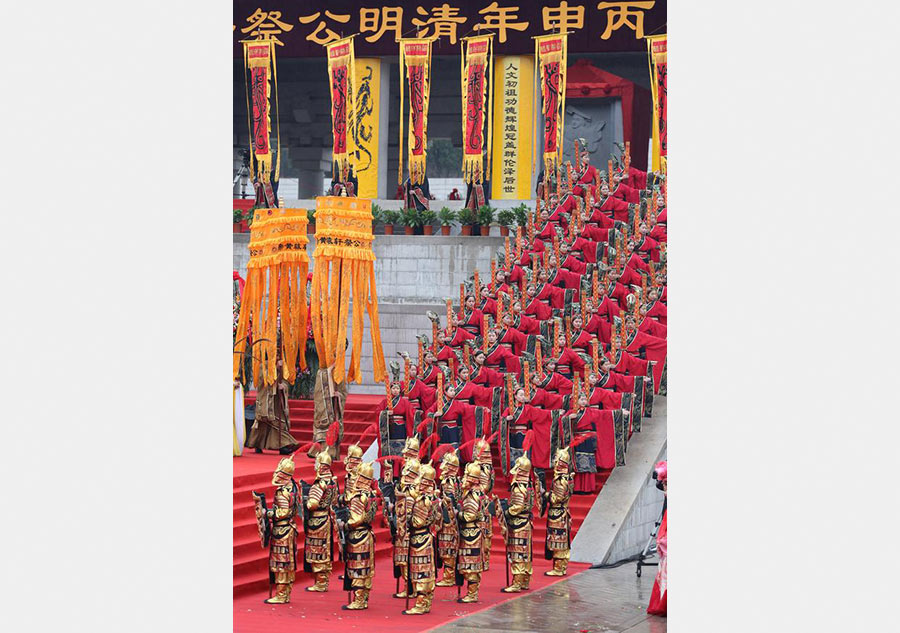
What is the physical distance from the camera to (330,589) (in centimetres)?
798

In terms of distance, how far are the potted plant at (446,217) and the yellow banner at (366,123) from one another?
1.44m

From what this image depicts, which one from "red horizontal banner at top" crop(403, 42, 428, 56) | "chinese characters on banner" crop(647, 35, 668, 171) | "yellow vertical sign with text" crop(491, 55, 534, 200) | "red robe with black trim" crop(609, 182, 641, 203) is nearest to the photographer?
"chinese characters on banner" crop(647, 35, 668, 171)

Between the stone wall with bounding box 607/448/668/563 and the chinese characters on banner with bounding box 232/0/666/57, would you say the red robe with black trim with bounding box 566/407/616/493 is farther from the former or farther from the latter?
the chinese characters on banner with bounding box 232/0/666/57

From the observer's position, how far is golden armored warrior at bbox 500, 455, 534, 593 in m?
7.76

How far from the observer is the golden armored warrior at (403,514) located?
23.6 feet

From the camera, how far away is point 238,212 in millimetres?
13984

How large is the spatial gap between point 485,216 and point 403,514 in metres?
6.77

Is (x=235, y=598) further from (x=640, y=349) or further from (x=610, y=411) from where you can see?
(x=640, y=349)

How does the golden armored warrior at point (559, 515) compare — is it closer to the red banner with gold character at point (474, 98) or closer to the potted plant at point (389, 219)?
the potted plant at point (389, 219)

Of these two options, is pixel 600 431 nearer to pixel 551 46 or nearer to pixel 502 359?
pixel 502 359

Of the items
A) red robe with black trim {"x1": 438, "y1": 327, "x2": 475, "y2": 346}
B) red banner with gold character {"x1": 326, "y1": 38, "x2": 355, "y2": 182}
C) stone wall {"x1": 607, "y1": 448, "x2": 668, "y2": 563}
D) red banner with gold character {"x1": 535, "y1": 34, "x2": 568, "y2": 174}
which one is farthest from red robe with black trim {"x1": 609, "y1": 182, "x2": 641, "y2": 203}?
stone wall {"x1": 607, "y1": 448, "x2": 668, "y2": 563}

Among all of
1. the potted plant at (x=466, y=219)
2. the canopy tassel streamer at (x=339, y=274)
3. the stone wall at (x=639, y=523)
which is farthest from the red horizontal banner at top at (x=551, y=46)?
the stone wall at (x=639, y=523)

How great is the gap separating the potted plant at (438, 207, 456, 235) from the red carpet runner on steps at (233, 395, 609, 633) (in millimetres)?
4251

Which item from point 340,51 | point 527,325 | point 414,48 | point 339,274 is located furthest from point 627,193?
point 339,274
